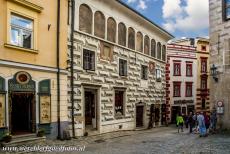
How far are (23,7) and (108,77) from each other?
8244mm

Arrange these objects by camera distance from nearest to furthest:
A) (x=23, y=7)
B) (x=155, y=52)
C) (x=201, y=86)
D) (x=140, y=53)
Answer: (x=23, y=7)
(x=140, y=53)
(x=155, y=52)
(x=201, y=86)

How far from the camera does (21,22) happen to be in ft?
48.0

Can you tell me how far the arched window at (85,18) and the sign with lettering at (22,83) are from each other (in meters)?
5.18

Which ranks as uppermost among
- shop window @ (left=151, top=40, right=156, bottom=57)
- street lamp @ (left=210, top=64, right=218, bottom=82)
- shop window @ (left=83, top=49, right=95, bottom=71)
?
shop window @ (left=151, top=40, right=156, bottom=57)

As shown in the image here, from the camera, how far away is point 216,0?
71.9ft

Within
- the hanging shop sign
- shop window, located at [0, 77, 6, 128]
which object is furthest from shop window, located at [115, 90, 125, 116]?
shop window, located at [0, 77, 6, 128]

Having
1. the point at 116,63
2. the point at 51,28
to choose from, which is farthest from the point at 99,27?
the point at 51,28

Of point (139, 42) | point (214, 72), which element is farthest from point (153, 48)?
point (214, 72)

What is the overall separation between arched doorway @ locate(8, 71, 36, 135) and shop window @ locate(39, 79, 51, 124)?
0.34m

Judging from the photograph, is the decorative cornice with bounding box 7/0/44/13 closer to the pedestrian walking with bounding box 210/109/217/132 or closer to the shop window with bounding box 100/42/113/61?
the shop window with bounding box 100/42/113/61

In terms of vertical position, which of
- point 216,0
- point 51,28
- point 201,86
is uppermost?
point 216,0

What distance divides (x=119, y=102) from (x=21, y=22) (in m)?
10.3

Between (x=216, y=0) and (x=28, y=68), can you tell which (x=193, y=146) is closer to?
(x=28, y=68)

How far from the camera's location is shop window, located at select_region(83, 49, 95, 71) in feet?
63.8
